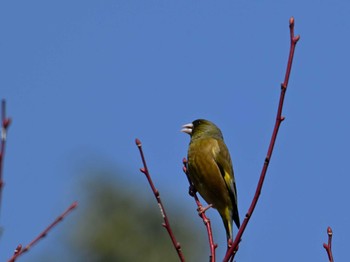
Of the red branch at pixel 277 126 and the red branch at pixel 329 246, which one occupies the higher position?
the red branch at pixel 277 126

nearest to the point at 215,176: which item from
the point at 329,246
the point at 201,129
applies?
the point at 201,129

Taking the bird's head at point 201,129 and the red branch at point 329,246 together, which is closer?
the red branch at point 329,246

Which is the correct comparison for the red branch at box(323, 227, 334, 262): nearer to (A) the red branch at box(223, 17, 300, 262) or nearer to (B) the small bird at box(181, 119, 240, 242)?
(A) the red branch at box(223, 17, 300, 262)

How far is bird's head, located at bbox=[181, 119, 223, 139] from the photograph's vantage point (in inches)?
338

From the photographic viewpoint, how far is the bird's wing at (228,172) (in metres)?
7.92

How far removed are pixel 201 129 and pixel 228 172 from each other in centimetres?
72

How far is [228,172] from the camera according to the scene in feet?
26.6

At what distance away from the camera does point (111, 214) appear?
28656 mm

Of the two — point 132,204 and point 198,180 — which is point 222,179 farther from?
point 132,204

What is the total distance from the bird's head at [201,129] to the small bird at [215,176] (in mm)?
230

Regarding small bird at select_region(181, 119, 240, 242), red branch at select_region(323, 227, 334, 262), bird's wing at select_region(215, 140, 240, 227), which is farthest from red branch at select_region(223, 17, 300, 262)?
bird's wing at select_region(215, 140, 240, 227)

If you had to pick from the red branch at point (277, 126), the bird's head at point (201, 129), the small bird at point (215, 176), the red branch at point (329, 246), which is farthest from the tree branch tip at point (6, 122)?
the bird's head at point (201, 129)

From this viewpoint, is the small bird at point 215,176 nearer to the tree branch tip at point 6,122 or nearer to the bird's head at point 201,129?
the bird's head at point 201,129

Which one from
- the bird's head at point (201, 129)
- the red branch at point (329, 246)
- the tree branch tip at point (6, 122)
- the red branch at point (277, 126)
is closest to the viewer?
the tree branch tip at point (6, 122)
